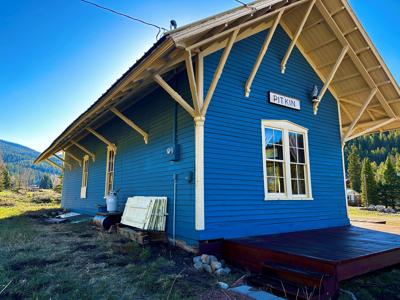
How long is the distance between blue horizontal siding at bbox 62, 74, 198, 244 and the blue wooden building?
0.11 ft

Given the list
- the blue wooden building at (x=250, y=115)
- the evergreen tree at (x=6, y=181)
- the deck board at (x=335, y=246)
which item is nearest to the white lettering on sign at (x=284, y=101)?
Answer: the blue wooden building at (x=250, y=115)

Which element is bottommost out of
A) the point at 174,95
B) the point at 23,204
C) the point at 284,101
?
the point at 23,204

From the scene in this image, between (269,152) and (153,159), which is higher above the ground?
(269,152)

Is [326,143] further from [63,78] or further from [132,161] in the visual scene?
[63,78]

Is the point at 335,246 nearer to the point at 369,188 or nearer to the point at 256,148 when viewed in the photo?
the point at 256,148

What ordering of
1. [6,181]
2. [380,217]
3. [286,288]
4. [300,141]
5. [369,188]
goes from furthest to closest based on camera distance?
[6,181], [369,188], [380,217], [300,141], [286,288]

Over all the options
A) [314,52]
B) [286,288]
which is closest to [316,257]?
[286,288]

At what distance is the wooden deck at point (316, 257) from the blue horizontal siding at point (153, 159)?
0.96 meters

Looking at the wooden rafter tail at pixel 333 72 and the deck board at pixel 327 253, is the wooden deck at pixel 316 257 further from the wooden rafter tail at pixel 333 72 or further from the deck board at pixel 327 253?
the wooden rafter tail at pixel 333 72

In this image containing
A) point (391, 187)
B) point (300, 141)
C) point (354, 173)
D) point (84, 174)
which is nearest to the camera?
point (300, 141)

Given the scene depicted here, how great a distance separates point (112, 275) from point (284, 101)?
5136 mm

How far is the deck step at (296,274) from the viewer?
113 inches

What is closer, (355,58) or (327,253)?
(327,253)

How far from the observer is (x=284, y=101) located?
6.38 meters
